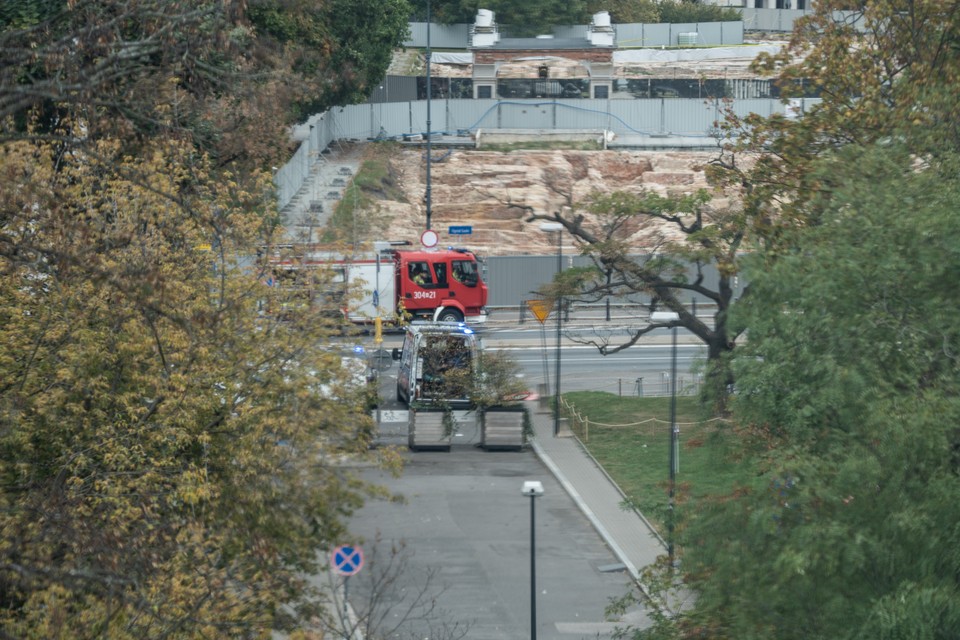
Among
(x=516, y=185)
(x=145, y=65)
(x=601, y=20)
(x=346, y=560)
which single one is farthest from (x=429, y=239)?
(x=145, y=65)

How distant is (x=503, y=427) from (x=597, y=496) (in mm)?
3971

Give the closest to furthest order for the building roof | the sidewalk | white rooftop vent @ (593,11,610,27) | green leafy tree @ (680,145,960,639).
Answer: green leafy tree @ (680,145,960,639) < the sidewalk < the building roof < white rooftop vent @ (593,11,610,27)

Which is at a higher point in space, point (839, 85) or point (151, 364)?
point (839, 85)

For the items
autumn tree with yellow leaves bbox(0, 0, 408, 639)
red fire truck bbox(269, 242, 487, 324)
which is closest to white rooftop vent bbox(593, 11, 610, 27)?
red fire truck bbox(269, 242, 487, 324)

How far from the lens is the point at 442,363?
2658cm

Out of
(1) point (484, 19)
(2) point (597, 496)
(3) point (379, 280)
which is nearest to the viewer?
(2) point (597, 496)

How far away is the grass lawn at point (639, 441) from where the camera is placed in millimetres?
21987

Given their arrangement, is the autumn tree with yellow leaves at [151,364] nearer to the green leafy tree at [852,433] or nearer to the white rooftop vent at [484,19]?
the green leafy tree at [852,433]

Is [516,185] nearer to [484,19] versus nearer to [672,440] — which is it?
[484,19]

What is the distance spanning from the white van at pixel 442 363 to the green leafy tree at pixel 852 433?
15.7 metres

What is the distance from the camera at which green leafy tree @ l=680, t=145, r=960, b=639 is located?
8125 millimetres

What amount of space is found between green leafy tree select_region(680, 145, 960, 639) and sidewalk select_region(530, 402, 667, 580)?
7530mm

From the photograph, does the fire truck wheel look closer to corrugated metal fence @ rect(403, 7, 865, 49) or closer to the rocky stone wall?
the rocky stone wall

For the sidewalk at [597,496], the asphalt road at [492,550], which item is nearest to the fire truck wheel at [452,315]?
the sidewalk at [597,496]
